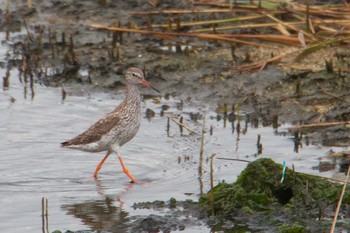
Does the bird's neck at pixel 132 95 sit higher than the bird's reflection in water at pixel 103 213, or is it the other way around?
the bird's neck at pixel 132 95

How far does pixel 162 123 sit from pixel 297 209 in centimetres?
391

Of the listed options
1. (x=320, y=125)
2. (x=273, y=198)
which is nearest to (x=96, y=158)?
(x=320, y=125)

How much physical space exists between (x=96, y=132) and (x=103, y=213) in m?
1.94

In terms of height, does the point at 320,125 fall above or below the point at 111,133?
above

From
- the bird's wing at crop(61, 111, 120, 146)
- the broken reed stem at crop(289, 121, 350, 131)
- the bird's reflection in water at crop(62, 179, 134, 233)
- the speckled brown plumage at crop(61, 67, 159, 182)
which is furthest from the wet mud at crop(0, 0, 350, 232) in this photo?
the bird's reflection in water at crop(62, 179, 134, 233)

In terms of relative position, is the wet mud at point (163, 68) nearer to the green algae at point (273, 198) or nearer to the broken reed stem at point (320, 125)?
the broken reed stem at point (320, 125)

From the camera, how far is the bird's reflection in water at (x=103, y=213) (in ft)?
27.9

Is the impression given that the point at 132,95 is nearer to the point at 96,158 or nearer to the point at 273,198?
the point at 96,158

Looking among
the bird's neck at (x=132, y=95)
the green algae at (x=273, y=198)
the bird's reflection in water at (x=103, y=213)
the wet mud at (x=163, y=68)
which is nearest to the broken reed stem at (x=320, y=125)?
the wet mud at (x=163, y=68)

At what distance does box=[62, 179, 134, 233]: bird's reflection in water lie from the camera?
8.52 metres

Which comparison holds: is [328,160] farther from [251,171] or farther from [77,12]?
[77,12]

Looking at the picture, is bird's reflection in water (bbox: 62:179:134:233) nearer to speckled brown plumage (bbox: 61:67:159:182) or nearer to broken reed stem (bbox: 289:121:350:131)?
speckled brown plumage (bbox: 61:67:159:182)

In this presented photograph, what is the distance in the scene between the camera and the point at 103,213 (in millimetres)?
9008

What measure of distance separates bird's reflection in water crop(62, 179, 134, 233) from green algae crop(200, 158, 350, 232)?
31.8 inches
